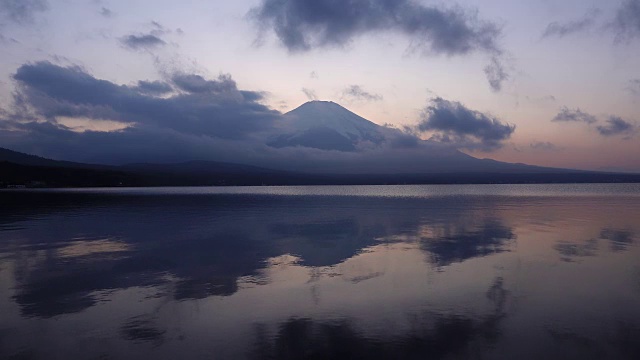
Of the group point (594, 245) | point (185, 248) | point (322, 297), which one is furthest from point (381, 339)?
point (594, 245)

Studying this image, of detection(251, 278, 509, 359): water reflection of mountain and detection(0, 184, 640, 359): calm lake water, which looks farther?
detection(0, 184, 640, 359): calm lake water

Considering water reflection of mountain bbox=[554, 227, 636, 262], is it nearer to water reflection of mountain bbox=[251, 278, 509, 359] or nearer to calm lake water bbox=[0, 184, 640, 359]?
calm lake water bbox=[0, 184, 640, 359]

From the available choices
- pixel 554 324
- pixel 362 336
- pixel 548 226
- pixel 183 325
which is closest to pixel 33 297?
pixel 183 325

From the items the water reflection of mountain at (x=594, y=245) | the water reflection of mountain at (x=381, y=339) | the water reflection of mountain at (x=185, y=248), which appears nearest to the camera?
the water reflection of mountain at (x=381, y=339)

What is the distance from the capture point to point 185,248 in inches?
1199

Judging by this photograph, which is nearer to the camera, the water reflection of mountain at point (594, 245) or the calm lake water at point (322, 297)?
the calm lake water at point (322, 297)

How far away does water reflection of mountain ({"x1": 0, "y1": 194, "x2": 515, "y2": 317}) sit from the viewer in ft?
64.6

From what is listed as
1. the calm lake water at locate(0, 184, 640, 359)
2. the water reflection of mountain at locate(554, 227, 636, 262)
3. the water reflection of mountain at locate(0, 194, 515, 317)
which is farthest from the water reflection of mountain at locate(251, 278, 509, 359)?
the water reflection of mountain at locate(554, 227, 636, 262)

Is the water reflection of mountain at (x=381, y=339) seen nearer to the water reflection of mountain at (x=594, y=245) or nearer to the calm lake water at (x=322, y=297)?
the calm lake water at (x=322, y=297)

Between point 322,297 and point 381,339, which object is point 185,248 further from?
point 381,339

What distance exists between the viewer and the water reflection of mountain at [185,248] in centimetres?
1969

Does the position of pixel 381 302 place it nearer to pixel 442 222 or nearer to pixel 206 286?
pixel 206 286

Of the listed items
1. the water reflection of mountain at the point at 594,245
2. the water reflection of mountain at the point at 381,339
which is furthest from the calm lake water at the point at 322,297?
the water reflection of mountain at the point at 594,245

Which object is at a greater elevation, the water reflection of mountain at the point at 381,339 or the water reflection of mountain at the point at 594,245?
the water reflection of mountain at the point at 594,245
